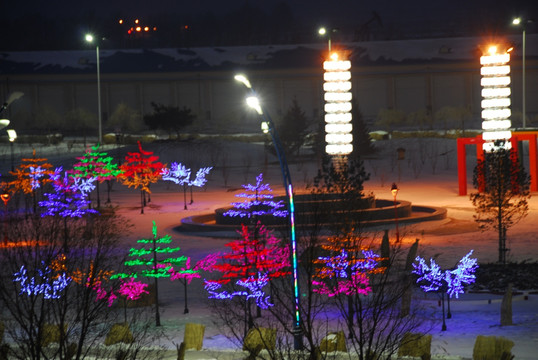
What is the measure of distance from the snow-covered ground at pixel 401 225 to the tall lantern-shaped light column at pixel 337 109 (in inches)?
173

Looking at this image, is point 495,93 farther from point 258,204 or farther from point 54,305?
point 54,305

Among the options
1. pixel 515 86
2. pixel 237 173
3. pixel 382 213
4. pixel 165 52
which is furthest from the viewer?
pixel 165 52

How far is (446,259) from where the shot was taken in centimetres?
2723

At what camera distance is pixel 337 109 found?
36.9 m

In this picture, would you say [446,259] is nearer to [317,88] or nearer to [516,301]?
[516,301]

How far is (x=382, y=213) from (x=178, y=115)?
31.4 metres

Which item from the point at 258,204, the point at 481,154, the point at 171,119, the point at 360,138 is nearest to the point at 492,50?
the point at 481,154

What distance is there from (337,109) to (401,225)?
17.3 feet

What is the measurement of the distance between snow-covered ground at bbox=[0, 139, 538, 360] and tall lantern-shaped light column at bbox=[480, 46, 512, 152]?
296 cm

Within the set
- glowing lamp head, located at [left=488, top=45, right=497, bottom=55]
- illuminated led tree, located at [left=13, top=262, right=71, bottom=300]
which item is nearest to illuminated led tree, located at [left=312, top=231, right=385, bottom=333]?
illuminated led tree, located at [left=13, top=262, right=71, bottom=300]

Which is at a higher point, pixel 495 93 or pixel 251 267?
pixel 495 93

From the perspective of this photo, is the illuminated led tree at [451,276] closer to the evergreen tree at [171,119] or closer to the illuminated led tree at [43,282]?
the illuminated led tree at [43,282]

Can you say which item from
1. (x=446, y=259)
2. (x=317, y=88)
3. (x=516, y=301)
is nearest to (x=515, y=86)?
(x=317, y=88)

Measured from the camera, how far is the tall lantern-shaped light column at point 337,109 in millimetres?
36719
